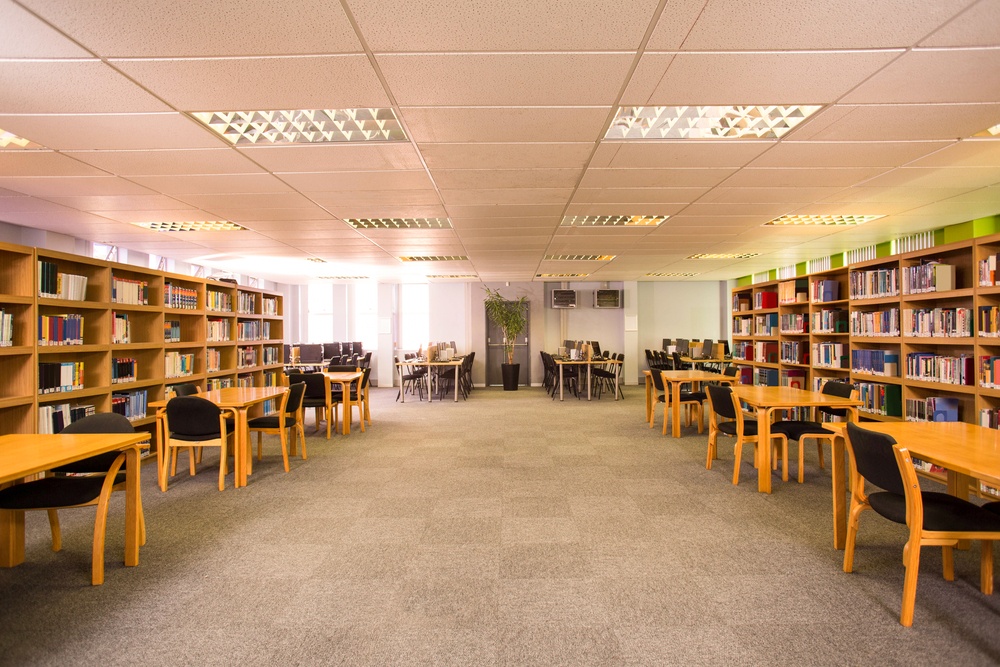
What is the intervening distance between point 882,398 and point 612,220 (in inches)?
141

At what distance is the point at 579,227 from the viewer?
6.30 meters

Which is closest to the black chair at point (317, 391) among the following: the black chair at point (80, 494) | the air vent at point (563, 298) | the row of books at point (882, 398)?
the black chair at point (80, 494)

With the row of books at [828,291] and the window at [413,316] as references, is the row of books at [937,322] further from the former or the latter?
the window at [413,316]

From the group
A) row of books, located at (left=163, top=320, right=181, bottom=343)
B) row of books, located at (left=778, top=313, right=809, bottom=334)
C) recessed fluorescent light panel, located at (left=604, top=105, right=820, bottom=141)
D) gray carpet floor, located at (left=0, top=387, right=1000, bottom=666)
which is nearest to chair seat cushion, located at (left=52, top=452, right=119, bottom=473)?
gray carpet floor, located at (left=0, top=387, right=1000, bottom=666)

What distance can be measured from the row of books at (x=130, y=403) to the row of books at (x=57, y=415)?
0.37 m

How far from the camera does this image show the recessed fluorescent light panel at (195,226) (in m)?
6.00

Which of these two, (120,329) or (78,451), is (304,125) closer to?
(78,451)

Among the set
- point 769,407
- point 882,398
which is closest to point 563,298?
point 882,398

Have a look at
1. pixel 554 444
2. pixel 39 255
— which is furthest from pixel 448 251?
pixel 39 255

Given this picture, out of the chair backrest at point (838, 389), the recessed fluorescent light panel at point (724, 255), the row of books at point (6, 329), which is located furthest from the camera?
the recessed fluorescent light panel at point (724, 255)

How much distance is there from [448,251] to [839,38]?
20.4 feet

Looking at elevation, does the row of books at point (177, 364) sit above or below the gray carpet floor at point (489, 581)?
above

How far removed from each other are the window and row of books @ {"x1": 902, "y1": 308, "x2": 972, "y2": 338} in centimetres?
1023

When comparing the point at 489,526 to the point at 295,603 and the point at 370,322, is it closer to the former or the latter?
the point at 295,603
